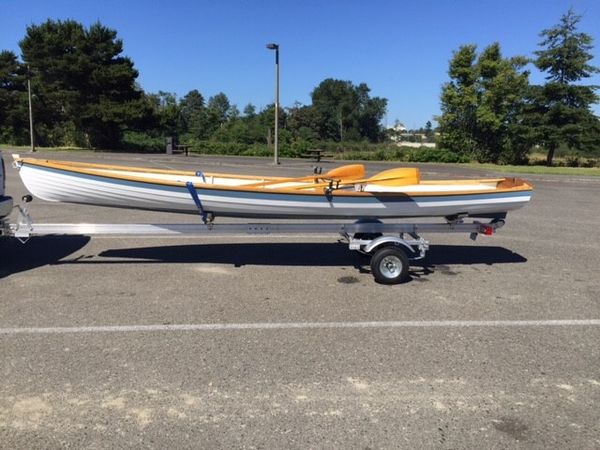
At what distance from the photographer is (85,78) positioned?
47156mm

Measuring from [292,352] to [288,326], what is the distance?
1.85ft

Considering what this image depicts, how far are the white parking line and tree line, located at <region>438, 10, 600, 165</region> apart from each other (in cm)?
4027

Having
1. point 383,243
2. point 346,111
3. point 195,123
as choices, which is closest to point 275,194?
point 383,243

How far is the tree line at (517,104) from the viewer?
4072 centimetres

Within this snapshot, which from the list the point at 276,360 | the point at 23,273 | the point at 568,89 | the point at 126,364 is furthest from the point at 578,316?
the point at 568,89

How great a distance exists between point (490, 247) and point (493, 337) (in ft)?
13.8

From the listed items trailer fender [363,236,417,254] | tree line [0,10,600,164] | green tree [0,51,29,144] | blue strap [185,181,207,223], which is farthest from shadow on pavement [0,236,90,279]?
green tree [0,51,29,144]

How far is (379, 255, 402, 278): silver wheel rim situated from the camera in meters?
6.08

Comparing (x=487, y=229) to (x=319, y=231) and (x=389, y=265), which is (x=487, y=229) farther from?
(x=319, y=231)

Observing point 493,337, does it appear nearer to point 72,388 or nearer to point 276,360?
point 276,360

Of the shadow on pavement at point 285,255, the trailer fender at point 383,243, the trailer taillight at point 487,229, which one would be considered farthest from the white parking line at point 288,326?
the shadow on pavement at point 285,255

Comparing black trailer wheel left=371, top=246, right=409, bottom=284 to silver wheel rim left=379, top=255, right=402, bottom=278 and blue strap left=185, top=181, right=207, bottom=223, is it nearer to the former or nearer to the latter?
silver wheel rim left=379, top=255, right=402, bottom=278

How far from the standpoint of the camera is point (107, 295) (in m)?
5.56

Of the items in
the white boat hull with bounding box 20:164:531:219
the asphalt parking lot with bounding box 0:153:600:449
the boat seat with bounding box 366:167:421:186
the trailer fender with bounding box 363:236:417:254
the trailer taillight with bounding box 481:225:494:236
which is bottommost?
the asphalt parking lot with bounding box 0:153:600:449
